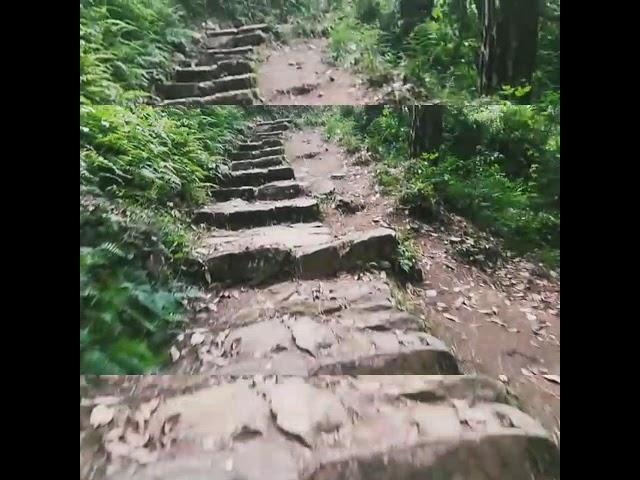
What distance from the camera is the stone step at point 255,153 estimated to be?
1.54 m

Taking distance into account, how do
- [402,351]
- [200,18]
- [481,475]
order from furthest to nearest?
[200,18], [402,351], [481,475]

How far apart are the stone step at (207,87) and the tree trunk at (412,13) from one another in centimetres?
47

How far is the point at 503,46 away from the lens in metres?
1.50

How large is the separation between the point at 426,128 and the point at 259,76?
0.52 metres

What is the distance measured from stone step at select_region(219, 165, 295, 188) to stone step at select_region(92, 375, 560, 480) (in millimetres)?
569

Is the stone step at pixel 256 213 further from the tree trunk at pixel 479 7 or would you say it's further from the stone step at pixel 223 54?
the tree trunk at pixel 479 7

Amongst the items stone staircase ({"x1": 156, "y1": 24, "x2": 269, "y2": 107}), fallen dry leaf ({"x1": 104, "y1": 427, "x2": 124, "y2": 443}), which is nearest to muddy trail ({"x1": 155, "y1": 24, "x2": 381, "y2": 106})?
stone staircase ({"x1": 156, "y1": 24, "x2": 269, "y2": 107})

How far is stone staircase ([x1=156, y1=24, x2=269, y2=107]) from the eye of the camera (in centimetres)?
152

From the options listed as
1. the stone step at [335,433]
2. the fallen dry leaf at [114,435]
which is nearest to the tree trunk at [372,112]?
the stone step at [335,433]

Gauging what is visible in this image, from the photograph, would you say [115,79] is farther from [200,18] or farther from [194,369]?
[194,369]

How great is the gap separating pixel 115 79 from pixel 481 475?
4.86 ft

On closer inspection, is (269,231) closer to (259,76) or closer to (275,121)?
(275,121)

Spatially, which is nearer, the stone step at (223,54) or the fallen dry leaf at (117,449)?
the fallen dry leaf at (117,449)
